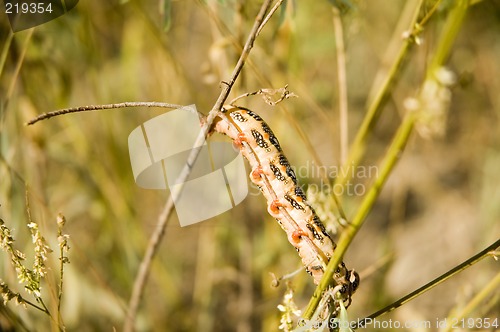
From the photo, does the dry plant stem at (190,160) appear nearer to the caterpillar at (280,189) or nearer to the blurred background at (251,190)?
the caterpillar at (280,189)

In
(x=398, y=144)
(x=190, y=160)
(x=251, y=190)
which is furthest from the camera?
(x=251, y=190)

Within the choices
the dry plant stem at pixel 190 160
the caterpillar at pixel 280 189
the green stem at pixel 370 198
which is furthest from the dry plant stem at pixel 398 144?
the dry plant stem at pixel 190 160

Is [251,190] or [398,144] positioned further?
[251,190]

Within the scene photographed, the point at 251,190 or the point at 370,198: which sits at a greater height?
the point at 251,190

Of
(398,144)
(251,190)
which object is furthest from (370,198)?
(251,190)

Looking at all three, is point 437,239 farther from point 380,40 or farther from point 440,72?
point 440,72

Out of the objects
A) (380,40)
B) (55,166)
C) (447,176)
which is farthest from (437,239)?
(55,166)

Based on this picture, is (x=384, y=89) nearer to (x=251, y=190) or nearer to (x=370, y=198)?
(x=370, y=198)
